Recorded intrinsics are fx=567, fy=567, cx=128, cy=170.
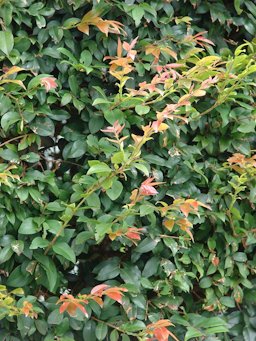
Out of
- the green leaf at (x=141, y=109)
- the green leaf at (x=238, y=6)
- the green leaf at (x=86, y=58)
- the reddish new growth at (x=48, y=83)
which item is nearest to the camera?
the reddish new growth at (x=48, y=83)

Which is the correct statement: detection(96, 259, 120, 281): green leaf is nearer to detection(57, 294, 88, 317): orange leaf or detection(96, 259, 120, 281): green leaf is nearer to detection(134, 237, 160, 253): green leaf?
detection(134, 237, 160, 253): green leaf

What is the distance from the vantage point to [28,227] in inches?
81.0

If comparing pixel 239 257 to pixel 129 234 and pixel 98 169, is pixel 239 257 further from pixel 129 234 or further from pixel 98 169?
pixel 98 169

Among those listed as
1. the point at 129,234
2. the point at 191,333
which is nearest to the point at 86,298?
the point at 129,234

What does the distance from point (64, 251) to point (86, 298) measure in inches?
7.5

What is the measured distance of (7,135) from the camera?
2.19m

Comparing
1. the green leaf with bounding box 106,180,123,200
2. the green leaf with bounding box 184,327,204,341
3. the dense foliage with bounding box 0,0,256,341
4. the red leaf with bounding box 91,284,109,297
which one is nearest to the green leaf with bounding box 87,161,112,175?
the dense foliage with bounding box 0,0,256,341

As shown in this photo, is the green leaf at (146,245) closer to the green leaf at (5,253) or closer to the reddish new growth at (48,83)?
the green leaf at (5,253)

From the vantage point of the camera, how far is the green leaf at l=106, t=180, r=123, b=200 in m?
2.08

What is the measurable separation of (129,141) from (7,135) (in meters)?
0.48

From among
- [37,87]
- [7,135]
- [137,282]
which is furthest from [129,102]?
[137,282]

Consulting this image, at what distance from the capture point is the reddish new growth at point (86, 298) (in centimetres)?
191

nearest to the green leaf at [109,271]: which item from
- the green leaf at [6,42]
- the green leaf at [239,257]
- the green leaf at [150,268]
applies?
→ the green leaf at [150,268]

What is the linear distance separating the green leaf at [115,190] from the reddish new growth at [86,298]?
33 cm
